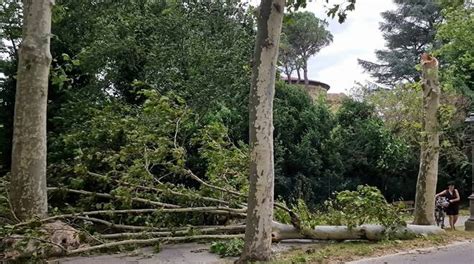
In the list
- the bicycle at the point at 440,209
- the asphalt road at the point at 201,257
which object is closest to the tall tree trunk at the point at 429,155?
the bicycle at the point at 440,209

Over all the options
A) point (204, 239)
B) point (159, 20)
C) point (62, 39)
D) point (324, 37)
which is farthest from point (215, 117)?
point (324, 37)

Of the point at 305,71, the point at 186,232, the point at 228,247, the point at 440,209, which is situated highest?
the point at 305,71

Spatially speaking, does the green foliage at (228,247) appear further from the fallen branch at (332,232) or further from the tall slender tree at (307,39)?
the tall slender tree at (307,39)

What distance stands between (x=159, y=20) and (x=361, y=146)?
979 cm

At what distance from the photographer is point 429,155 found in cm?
1149

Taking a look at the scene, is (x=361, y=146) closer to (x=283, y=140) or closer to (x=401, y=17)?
(x=283, y=140)

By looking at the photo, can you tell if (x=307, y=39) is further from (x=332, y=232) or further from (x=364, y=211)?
(x=332, y=232)

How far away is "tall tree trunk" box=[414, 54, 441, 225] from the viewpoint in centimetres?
1133

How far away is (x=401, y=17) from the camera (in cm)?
3456

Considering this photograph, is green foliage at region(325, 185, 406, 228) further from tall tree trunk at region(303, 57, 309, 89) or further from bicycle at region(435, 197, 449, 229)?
tall tree trunk at region(303, 57, 309, 89)

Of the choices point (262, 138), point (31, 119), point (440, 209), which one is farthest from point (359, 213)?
point (31, 119)

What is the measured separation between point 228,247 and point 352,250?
81.6 inches

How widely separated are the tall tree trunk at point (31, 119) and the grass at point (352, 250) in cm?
407

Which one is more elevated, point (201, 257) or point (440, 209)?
point (440, 209)
